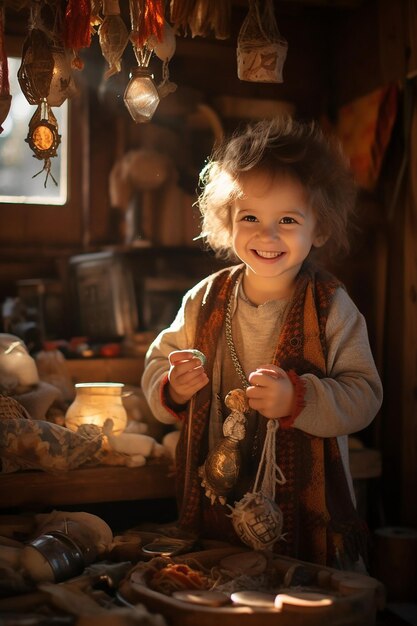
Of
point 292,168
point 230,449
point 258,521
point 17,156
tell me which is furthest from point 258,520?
point 17,156

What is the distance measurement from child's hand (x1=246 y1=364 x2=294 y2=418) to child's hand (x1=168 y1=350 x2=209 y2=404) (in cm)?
16

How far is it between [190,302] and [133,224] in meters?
1.16

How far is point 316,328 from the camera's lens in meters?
1.82

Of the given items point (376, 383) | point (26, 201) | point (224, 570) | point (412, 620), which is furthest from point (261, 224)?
point (26, 201)

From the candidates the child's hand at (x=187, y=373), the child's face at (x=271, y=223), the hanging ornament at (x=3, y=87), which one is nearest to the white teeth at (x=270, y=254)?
the child's face at (x=271, y=223)

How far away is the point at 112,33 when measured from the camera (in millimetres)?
1906

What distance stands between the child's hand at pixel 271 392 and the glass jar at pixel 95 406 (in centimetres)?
72

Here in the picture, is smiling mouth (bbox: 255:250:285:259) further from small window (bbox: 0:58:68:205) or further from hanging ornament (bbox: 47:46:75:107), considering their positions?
small window (bbox: 0:58:68:205)

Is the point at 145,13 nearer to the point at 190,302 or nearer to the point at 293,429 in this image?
the point at 190,302

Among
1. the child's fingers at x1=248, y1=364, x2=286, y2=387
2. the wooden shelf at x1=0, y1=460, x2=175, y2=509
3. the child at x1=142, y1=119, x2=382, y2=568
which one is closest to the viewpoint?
the child's fingers at x1=248, y1=364, x2=286, y2=387

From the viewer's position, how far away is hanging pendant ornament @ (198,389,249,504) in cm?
176

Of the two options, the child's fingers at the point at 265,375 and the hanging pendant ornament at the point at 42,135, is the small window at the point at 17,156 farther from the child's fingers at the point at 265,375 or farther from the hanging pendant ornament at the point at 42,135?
the child's fingers at the point at 265,375

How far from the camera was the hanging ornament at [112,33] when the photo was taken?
1894 mm

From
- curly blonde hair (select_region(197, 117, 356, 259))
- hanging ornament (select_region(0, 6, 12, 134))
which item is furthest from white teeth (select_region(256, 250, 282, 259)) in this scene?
hanging ornament (select_region(0, 6, 12, 134))
